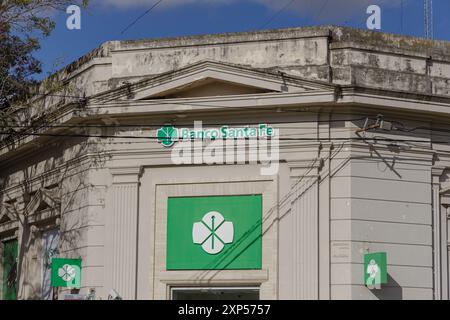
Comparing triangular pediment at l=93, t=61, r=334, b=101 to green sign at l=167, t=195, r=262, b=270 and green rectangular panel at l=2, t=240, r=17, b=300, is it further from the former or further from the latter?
green rectangular panel at l=2, t=240, r=17, b=300

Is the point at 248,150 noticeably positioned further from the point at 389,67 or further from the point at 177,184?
the point at 389,67

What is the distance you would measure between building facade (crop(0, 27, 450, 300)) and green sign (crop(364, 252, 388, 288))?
0.19 m

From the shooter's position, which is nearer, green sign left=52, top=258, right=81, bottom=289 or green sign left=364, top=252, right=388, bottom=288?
Result: green sign left=364, top=252, right=388, bottom=288

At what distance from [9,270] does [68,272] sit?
5480 millimetres

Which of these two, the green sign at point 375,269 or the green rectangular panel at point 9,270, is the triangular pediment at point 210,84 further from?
the green rectangular panel at point 9,270

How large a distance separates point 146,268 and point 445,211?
6.70m

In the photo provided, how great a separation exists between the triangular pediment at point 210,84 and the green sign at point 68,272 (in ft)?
12.3

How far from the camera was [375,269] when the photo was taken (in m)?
20.3

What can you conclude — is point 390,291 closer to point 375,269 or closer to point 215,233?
point 375,269

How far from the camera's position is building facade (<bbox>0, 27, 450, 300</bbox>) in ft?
68.7

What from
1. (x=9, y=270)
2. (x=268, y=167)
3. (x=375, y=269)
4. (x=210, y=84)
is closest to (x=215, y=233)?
(x=268, y=167)

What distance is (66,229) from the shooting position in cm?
2358

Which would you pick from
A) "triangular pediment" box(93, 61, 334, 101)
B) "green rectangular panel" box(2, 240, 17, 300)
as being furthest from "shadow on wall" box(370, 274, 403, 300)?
"green rectangular panel" box(2, 240, 17, 300)
